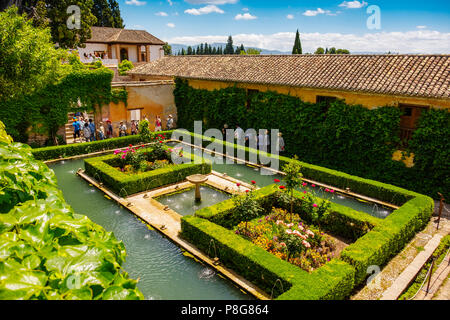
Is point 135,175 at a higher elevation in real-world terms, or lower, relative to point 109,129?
lower

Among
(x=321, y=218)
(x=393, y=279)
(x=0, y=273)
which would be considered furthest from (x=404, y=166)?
(x=0, y=273)

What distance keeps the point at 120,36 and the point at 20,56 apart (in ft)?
102

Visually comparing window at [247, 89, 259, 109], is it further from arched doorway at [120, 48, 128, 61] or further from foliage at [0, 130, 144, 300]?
arched doorway at [120, 48, 128, 61]

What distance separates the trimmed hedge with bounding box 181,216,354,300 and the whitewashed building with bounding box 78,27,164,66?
128 feet

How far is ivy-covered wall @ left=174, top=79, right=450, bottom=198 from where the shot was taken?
12070 millimetres

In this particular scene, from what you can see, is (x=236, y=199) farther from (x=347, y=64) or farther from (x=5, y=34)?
(x=5, y=34)

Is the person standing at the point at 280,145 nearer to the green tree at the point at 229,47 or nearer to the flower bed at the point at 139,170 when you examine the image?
the flower bed at the point at 139,170

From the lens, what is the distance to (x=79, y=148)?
55.5 ft

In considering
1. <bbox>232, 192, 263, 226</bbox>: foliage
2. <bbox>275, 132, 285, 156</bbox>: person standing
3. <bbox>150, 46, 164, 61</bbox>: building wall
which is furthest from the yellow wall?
<bbox>150, 46, 164, 61</bbox>: building wall

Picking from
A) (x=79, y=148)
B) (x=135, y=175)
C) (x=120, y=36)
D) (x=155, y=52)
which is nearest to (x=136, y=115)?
(x=79, y=148)

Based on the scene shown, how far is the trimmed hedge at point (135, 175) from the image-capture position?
467 inches

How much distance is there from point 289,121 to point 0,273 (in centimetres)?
1631

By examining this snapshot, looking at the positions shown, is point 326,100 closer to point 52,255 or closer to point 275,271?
point 275,271

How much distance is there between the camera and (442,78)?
12000 millimetres
